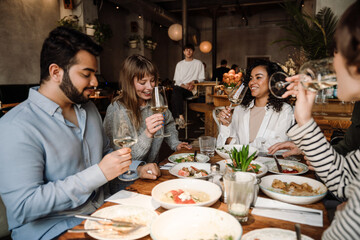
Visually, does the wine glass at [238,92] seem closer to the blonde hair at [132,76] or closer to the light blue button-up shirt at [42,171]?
the blonde hair at [132,76]

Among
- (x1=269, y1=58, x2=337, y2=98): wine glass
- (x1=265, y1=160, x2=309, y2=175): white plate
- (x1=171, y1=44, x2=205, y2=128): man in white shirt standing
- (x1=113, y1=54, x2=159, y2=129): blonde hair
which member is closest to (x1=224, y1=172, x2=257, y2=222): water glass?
(x1=269, y1=58, x2=337, y2=98): wine glass

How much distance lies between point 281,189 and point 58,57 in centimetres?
134

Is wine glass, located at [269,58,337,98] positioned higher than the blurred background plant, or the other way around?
the blurred background plant

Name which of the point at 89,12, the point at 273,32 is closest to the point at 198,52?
the point at 273,32

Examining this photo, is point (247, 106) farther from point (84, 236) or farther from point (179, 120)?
point (179, 120)

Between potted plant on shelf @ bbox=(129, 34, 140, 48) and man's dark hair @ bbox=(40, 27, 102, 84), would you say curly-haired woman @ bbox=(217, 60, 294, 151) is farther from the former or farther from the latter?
potted plant on shelf @ bbox=(129, 34, 140, 48)

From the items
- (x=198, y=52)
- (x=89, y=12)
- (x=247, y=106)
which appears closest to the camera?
(x=247, y=106)

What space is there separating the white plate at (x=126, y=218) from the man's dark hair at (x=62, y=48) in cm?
78

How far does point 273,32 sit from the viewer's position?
1334cm

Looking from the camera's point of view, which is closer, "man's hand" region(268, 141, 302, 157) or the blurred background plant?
"man's hand" region(268, 141, 302, 157)

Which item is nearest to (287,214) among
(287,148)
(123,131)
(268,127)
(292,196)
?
(292,196)

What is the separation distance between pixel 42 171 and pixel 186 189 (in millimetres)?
693

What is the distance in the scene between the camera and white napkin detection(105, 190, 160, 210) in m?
1.11

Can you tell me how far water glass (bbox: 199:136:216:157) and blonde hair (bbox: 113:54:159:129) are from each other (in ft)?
2.09
